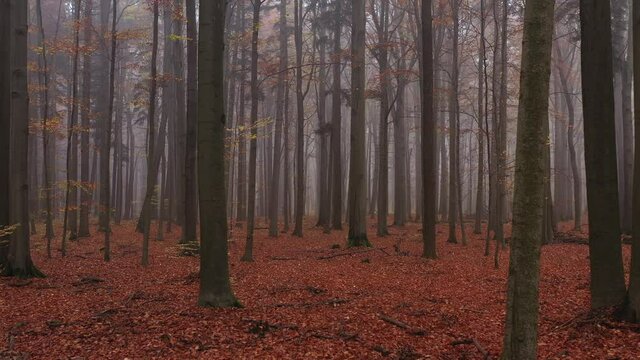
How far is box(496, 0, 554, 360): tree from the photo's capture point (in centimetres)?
383

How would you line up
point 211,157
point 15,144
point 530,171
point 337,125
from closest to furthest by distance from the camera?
point 530,171 → point 211,157 → point 15,144 → point 337,125

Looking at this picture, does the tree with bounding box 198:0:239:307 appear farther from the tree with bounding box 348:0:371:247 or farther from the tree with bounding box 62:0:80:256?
the tree with bounding box 348:0:371:247

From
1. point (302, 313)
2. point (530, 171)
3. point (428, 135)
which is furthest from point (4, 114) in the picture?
point (530, 171)

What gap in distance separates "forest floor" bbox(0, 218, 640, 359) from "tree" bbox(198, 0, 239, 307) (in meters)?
0.45

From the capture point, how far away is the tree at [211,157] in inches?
269

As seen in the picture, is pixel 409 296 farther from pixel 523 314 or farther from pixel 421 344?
pixel 523 314

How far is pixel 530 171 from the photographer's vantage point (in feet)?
12.6

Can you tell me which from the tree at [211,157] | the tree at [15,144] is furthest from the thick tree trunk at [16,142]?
the tree at [211,157]

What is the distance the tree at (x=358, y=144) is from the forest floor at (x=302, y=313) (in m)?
2.25

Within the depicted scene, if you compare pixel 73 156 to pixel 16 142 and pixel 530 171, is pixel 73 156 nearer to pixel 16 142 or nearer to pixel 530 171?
pixel 16 142

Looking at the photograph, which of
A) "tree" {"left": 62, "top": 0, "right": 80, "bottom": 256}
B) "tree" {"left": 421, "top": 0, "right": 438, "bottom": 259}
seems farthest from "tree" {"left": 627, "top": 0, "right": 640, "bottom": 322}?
"tree" {"left": 62, "top": 0, "right": 80, "bottom": 256}

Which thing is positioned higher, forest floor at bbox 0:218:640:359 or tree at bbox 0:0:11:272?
tree at bbox 0:0:11:272

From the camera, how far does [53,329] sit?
6.25 m

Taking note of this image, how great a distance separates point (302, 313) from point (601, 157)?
4493 millimetres
